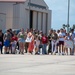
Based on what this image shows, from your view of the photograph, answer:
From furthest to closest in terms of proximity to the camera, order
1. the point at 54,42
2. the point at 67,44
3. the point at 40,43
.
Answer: the point at 40,43
the point at 54,42
the point at 67,44

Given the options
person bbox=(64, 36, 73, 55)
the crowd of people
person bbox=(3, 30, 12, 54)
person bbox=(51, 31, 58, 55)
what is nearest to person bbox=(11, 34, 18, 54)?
the crowd of people

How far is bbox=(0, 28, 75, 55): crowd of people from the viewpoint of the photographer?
2609 centimetres

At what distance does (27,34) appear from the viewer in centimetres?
2697

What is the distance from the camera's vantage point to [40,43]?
26.5m

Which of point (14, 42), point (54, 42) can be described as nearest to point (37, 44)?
point (54, 42)

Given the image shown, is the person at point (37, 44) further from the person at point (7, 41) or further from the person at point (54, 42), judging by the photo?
the person at point (7, 41)

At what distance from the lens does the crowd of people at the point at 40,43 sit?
26.1m

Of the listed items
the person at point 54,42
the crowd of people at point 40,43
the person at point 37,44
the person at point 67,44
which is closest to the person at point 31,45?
the crowd of people at point 40,43

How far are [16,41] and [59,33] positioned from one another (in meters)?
3.03

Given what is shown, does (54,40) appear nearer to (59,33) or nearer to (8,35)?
(59,33)

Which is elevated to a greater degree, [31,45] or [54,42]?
[54,42]

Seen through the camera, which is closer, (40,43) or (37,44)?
(37,44)

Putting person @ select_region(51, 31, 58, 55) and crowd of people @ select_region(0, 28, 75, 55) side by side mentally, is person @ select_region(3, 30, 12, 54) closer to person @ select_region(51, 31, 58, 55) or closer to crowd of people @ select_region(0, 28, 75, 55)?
crowd of people @ select_region(0, 28, 75, 55)

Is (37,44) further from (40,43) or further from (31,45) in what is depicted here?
(31,45)
